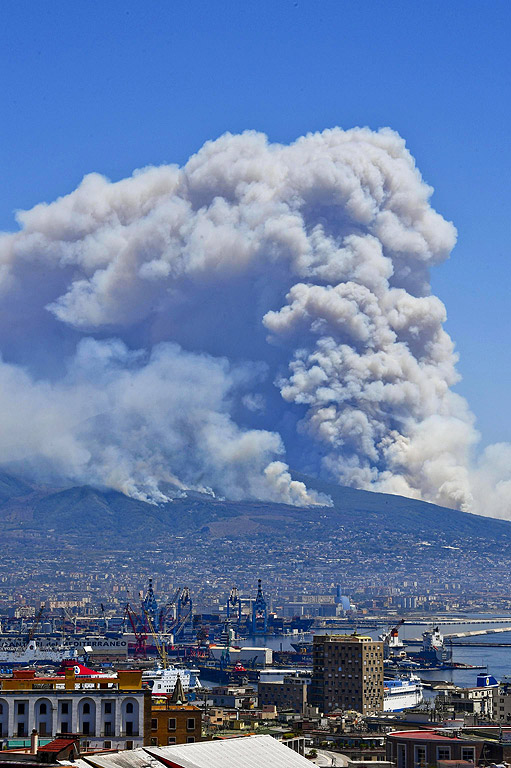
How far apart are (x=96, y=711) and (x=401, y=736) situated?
11.0 metres

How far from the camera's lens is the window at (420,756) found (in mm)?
40109

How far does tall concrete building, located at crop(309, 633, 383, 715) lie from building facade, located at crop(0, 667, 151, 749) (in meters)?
53.7

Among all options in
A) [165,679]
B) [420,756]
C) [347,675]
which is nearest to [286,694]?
[347,675]

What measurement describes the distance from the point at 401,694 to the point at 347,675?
60.3ft

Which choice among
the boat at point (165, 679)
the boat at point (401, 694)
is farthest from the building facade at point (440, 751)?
A: the boat at point (165, 679)

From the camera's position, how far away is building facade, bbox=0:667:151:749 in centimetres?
3341

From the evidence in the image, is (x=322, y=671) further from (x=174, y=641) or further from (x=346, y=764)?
(x=174, y=641)

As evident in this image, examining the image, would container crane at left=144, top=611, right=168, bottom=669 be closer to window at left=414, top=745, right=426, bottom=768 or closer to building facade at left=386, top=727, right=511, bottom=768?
building facade at left=386, top=727, right=511, bottom=768

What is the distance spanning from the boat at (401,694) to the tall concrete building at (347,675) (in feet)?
12.4

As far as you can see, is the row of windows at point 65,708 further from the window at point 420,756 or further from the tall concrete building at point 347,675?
the tall concrete building at point 347,675

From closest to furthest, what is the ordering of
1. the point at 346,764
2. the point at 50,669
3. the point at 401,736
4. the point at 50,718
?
the point at 50,718 → the point at 346,764 → the point at 401,736 → the point at 50,669

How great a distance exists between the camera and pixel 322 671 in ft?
298

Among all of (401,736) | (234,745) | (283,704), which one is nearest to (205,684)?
(283,704)

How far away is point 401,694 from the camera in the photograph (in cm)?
10638
